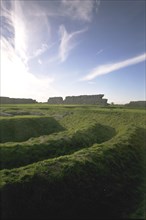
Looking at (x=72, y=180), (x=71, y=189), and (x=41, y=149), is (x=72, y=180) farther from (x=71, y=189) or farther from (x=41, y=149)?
(x=41, y=149)

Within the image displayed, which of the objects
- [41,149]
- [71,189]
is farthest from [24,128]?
[71,189]

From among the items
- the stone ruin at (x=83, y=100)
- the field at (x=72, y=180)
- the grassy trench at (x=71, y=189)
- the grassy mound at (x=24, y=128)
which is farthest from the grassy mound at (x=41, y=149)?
the stone ruin at (x=83, y=100)

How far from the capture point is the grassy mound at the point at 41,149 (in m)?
23.9

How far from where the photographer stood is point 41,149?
2656cm

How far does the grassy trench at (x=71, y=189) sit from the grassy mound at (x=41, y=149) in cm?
372

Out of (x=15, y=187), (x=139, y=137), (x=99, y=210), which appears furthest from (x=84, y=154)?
(x=139, y=137)

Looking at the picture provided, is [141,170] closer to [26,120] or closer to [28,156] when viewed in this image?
[28,156]

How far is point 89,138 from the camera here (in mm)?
34156

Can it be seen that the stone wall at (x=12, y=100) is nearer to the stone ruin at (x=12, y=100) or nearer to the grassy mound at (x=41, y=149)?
the stone ruin at (x=12, y=100)

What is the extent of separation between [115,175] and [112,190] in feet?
7.75

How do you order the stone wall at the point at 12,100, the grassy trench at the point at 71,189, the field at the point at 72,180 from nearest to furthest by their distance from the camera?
the grassy trench at the point at 71,189, the field at the point at 72,180, the stone wall at the point at 12,100

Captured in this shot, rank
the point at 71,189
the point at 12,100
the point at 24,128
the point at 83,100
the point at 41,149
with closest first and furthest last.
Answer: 1. the point at 71,189
2. the point at 41,149
3. the point at 24,128
4. the point at 12,100
5. the point at 83,100

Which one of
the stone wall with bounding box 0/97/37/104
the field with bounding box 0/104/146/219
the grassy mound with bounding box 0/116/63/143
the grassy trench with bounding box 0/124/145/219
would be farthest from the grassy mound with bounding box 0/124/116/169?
the stone wall with bounding box 0/97/37/104

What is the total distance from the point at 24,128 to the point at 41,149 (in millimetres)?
15699
